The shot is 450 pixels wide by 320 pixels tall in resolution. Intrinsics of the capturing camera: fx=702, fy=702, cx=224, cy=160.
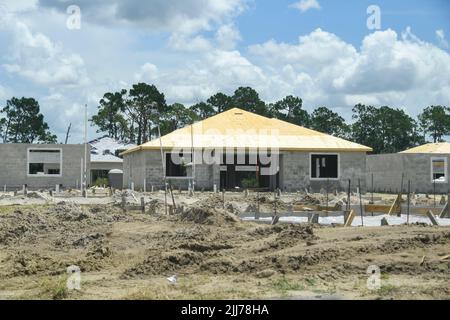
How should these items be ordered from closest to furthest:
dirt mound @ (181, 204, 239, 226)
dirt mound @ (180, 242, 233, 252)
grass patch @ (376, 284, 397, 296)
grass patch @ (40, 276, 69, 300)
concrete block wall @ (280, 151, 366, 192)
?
grass patch @ (376, 284, 397, 296)
grass patch @ (40, 276, 69, 300)
dirt mound @ (180, 242, 233, 252)
dirt mound @ (181, 204, 239, 226)
concrete block wall @ (280, 151, 366, 192)

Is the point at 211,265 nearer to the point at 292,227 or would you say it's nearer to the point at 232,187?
the point at 292,227

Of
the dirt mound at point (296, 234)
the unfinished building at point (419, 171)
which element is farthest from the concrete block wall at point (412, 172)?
the dirt mound at point (296, 234)

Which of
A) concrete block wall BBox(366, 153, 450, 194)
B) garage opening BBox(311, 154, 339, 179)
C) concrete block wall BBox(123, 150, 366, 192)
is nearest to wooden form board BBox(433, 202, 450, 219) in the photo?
concrete block wall BBox(123, 150, 366, 192)

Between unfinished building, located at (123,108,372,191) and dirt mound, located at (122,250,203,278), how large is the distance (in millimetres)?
27798

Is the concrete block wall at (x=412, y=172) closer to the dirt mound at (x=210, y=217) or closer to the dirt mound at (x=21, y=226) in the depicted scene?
the dirt mound at (x=210, y=217)

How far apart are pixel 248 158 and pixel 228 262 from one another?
3231 centimetres

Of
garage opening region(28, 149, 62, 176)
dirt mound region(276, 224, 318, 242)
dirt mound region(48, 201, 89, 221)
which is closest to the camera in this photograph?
dirt mound region(276, 224, 318, 242)

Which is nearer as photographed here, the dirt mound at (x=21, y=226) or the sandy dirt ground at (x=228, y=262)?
the sandy dirt ground at (x=228, y=262)

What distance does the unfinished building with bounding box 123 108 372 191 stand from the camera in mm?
41125

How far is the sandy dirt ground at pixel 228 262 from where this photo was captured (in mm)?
9695

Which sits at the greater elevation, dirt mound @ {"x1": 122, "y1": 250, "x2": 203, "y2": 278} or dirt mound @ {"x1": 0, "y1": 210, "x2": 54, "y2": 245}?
dirt mound @ {"x1": 0, "y1": 210, "x2": 54, "y2": 245}

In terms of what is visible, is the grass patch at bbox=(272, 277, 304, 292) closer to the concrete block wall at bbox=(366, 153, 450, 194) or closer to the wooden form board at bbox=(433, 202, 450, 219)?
the wooden form board at bbox=(433, 202, 450, 219)

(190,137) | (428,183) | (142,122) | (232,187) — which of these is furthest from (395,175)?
(142,122)

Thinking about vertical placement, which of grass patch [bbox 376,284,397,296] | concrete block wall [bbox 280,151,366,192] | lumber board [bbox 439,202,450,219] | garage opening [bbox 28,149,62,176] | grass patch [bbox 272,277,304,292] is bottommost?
grass patch [bbox 272,277,304,292]
